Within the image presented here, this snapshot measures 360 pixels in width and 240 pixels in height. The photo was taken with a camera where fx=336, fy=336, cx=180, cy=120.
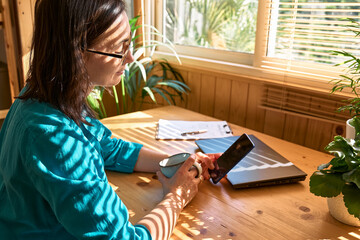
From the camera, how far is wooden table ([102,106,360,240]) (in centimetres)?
83

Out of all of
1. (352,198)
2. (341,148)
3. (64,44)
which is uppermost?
(64,44)

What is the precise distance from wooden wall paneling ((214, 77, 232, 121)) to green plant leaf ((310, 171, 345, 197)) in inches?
43.9

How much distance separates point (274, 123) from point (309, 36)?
0.46 m

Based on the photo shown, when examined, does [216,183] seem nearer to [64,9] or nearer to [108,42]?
[108,42]

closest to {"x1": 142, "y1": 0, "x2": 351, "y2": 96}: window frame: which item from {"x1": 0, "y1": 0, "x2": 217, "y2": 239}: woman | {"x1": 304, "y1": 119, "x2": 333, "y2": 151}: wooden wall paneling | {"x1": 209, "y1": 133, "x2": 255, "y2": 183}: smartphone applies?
{"x1": 304, "y1": 119, "x2": 333, "y2": 151}: wooden wall paneling

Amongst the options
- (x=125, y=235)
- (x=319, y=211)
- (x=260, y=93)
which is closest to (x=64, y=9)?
(x=125, y=235)

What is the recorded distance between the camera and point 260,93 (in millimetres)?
1769

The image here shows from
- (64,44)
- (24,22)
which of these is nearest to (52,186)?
(64,44)

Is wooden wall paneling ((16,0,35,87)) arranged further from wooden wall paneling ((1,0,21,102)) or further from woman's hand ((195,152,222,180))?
woman's hand ((195,152,222,180))

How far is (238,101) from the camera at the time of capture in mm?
1878

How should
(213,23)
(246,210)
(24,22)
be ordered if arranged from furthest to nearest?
(24,22) < (213,23) < (246,210)

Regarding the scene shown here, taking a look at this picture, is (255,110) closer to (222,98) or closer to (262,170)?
(222,98)

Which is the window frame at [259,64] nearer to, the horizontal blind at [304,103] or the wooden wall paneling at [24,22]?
the horizontal blind at [304,103]

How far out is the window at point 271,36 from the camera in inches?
60.8
